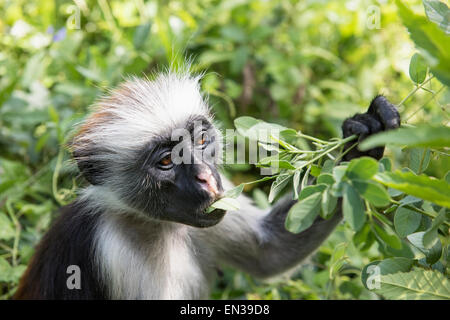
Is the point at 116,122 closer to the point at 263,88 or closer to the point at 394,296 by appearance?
the point at 394,296

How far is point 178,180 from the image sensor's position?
136 inches

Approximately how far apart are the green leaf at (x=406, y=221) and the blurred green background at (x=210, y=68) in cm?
208

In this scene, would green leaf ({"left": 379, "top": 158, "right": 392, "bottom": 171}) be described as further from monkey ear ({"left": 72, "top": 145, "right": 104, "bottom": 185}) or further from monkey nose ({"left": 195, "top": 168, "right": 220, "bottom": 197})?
monkey ear ({"left": 72, "top": 145, "right": 104, "bottom": 185})

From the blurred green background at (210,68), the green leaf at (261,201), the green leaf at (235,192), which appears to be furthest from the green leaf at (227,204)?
the green leaf at (261,201)

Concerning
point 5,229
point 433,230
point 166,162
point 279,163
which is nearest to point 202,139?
point 166,162

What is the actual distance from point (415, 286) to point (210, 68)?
15.9 ft

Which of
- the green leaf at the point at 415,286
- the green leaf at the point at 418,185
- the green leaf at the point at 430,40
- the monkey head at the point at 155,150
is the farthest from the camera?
the monkey head at the point at 155,150

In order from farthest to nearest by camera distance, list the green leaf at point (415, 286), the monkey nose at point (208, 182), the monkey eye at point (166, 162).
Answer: the monkey eye at point (166, 162), the monkey nose at point (208, 182), the green leaf at point (415, 286)

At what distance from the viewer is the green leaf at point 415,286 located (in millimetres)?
2541

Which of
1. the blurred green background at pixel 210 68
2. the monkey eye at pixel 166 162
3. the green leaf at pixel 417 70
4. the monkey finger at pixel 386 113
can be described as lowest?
the monkey eye at pixel 166 162

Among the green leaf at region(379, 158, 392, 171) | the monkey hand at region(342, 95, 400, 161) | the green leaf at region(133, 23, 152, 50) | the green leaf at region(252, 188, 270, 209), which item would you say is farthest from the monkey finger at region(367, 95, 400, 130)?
the green leaf at region(133, 23, 152, 50)

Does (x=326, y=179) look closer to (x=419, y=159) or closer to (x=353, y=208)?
(x=353, y=208)

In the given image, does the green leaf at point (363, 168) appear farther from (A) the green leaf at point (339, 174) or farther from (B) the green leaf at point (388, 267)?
(B) the green leaf at point (388, 267)

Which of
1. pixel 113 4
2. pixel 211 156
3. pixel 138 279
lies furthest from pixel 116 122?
pixel 113 4
